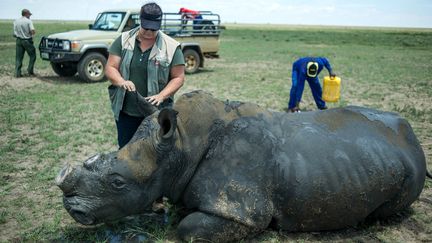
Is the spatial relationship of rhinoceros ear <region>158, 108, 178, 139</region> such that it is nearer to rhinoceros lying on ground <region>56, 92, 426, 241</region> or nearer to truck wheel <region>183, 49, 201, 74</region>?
rhinoceros lying on ground <region>56, 92, 426, 241</region>

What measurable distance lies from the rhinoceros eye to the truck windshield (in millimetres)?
11953

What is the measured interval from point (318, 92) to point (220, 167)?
6.19m

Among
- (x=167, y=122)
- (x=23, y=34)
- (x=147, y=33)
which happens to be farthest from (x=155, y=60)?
(x=23, y=34)

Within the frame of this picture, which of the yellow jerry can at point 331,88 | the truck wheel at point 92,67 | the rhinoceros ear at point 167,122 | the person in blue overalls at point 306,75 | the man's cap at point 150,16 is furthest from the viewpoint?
the truck wheel at point 92,67

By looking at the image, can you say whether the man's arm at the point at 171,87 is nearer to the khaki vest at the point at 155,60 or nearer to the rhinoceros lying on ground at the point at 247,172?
the khaki vest at the point at 155,60

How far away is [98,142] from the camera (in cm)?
746

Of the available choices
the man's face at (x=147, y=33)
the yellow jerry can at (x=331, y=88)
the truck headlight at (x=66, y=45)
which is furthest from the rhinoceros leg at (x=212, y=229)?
the truck headlight at (x=66, y=45)

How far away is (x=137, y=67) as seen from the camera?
4.50 meters

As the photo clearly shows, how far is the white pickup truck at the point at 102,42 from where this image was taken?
13.6 m

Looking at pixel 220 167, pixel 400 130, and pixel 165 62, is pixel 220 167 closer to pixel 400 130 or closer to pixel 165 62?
pixel 165 62

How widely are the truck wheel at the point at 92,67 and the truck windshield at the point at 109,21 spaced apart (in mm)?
1388

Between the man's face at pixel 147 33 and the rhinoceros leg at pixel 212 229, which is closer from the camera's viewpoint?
the rhinoceros leg at pixel 212 229

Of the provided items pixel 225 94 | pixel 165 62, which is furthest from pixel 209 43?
pixel 165 62

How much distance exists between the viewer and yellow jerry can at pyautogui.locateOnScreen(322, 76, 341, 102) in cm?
952
